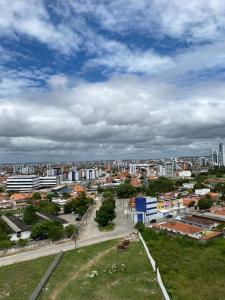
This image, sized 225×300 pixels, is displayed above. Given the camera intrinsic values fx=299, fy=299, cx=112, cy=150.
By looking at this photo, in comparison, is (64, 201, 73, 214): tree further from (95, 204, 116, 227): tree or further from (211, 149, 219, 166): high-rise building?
(211, 149, 219, 166): high-rise building

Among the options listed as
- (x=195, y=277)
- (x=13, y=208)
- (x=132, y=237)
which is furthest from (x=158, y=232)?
(x=13, y=208)

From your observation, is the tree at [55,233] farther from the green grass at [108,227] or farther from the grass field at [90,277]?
the green grass at [108,227]

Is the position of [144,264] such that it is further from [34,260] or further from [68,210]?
[68,210]

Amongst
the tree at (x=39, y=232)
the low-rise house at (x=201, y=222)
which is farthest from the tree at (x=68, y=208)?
the low-rise house at (x=201, y=222)

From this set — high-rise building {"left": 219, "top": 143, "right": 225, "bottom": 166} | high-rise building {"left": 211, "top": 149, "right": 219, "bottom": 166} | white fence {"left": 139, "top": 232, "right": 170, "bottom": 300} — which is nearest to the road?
white fence {"left": 139, "top": 232, "right": 170, "bottom": 300}

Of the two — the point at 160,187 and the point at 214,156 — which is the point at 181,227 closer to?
the point at 160,187

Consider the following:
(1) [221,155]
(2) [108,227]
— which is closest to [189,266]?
(2) [108,227]
